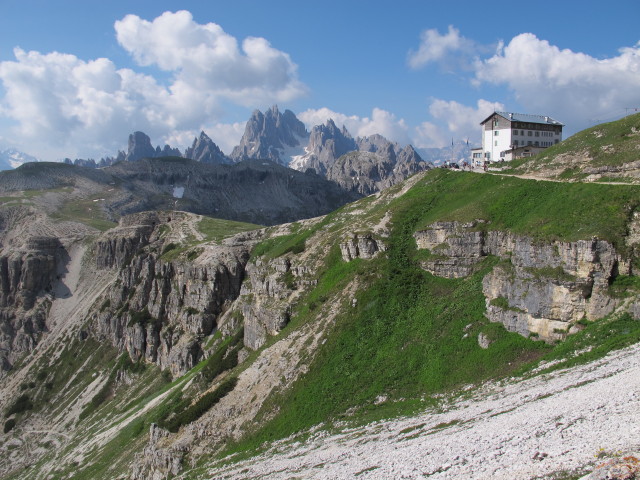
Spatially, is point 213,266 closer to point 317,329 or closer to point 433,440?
point 317,329

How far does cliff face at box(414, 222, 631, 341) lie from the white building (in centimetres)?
4084

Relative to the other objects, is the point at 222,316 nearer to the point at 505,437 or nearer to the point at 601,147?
the point at 601,147

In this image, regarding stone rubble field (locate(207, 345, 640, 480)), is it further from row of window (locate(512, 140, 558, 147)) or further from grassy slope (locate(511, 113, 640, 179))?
row of window (locate(512, 140, 558, 147))

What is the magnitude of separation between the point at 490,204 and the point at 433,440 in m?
41.1

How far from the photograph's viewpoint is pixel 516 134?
9144 cm

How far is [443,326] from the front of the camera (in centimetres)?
5453

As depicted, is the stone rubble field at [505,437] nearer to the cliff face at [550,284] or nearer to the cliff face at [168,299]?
the cliff face at [550,284]

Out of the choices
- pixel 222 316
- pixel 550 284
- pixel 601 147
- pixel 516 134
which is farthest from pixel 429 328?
pixel 222 316

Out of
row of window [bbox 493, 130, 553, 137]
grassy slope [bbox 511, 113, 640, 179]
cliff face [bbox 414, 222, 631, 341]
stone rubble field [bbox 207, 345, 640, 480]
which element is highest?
row of window [bbox 493, 130, 553, 137]

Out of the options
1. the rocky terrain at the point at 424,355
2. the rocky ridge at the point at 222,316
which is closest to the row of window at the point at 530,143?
the rocky terrain at the point at 424,355

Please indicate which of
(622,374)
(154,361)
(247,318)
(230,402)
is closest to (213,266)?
(154,361)

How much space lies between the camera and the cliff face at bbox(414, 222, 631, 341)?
43.9m

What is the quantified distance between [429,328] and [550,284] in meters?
14.8

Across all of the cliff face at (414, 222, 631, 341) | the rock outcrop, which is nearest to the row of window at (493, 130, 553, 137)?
the rock outcrop
